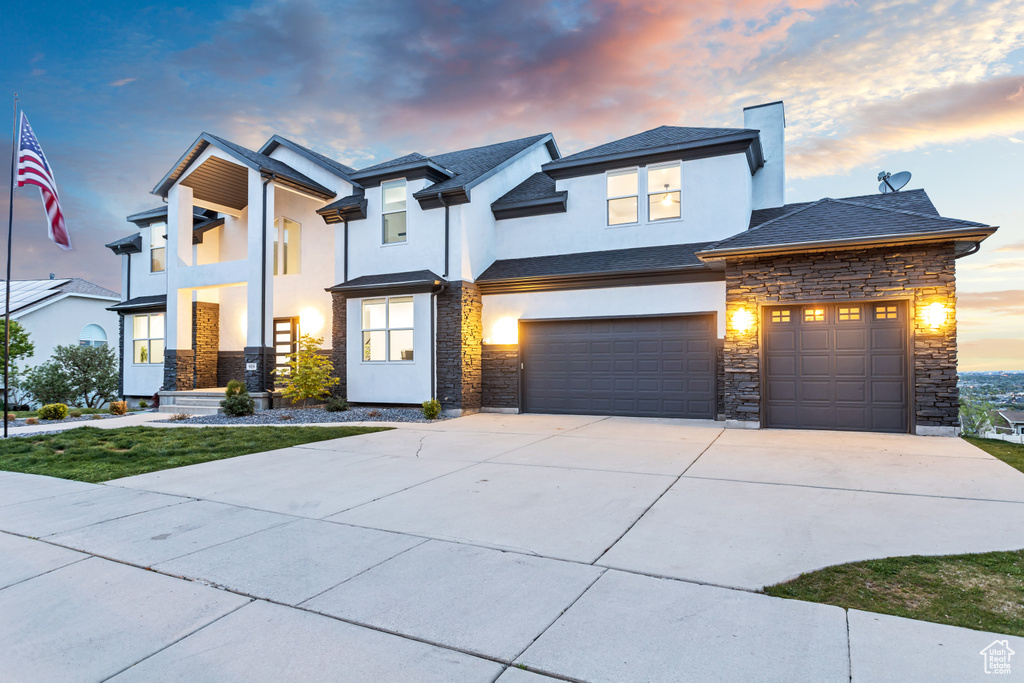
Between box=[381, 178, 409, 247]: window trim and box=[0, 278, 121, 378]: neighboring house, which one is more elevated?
box=[381, 178, 409, 247]: window trim

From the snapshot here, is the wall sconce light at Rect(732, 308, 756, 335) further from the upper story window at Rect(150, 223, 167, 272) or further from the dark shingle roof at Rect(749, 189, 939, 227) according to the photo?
the upper story window at Rect(150, 223, 167, 272)

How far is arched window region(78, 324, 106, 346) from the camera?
27891 mm

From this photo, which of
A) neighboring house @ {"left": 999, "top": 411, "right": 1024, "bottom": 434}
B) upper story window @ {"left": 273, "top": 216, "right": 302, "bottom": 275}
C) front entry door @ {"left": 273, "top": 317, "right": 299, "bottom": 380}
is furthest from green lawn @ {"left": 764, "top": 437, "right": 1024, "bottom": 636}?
neighboring house @ {"left": 999, "top": 411, "right": 1024, "bottom": 434}

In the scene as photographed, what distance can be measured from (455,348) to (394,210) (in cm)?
455

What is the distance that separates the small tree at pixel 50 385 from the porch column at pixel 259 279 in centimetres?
916

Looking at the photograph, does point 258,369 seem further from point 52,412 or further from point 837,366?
point 837,366

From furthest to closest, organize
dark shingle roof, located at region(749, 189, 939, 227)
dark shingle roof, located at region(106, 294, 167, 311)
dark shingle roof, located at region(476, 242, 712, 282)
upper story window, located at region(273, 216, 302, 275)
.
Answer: dark shingle roof, located at region(106, 294, 167, 311) → upper story window, located at region(273, 216, 302, 275) → dark shingle roof, located at region(476, 242, 712, 282) → dark shingle roof, located at region(749, 189, 939, 227)

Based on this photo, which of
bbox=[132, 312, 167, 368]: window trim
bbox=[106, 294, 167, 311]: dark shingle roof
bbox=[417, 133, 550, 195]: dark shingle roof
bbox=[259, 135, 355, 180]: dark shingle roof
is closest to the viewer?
bbox=[417, 133, 550, 195]: dark shingle roof

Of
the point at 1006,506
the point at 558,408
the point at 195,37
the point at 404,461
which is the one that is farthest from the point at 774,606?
the point at 195,37

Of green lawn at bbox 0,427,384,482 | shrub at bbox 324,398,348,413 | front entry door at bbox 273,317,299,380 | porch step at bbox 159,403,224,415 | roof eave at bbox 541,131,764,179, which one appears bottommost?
porch step at bbox 159,403,224,415

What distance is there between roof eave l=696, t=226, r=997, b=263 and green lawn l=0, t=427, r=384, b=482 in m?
8.31

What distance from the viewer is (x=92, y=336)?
28.5 metres

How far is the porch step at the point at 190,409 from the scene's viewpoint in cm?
1534

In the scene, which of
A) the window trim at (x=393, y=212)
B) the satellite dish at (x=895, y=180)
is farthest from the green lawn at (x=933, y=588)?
the window trim at (x=393, y=212)
